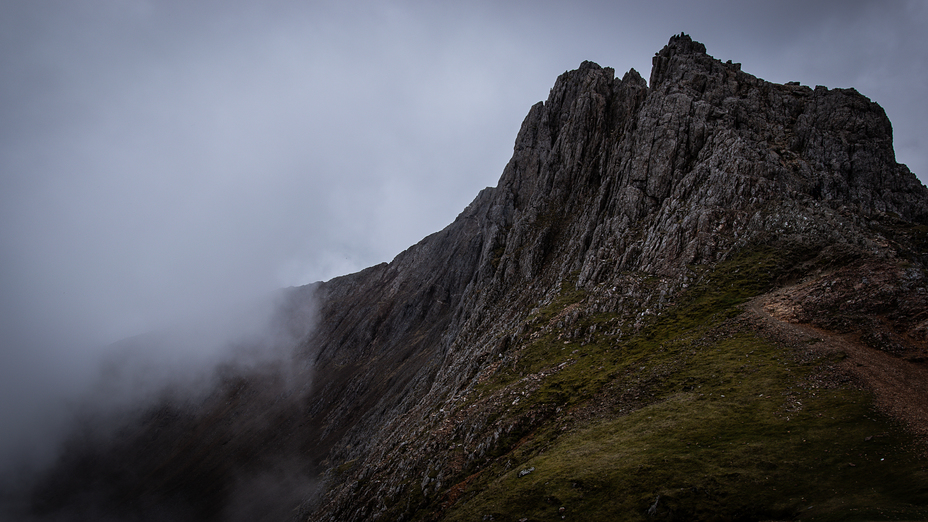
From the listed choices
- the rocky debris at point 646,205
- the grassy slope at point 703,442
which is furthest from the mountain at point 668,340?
the rocky debris at point 646,205

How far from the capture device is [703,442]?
3297cm

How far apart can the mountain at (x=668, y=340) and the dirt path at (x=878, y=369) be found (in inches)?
8.1

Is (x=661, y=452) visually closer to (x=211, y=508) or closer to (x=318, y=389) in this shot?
(x=211, y=508)

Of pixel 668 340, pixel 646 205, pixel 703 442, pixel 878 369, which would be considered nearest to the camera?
pixel 703 442

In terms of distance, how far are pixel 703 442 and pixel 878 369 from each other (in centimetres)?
1737

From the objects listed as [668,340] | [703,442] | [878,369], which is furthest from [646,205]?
[703,442]

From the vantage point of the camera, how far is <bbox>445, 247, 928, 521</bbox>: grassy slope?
2534 centimetres

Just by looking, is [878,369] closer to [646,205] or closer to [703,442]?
[703,442]

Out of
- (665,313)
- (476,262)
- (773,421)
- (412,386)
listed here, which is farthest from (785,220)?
(476,262)

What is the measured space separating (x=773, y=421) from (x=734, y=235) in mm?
38294

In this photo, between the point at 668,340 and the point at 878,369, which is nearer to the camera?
the point at 878,369

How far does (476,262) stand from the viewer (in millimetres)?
159500

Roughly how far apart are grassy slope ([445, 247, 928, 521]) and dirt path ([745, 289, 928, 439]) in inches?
63.5

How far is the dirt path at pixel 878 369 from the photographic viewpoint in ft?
97.6
